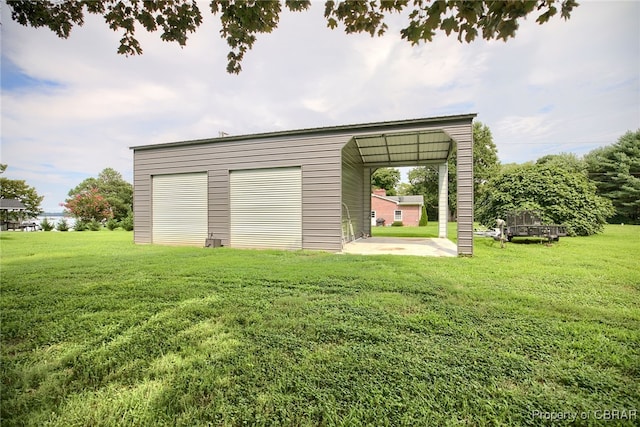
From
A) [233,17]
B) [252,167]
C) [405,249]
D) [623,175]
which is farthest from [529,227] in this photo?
[623,175]

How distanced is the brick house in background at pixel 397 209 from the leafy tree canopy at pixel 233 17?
30063 millimetres

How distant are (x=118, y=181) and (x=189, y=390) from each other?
208 ft

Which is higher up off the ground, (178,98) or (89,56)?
(178,98)

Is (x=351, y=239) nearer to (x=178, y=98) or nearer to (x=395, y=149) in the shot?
(x=395, y=149)

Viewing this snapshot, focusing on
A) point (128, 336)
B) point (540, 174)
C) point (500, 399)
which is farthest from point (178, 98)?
point (540, 174)

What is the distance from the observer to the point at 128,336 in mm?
2693

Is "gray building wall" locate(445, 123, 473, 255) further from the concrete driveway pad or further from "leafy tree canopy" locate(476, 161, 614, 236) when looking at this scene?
"leafy tree canopy" locate(476, 161, 614, 236)

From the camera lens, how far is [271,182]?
9500 mm

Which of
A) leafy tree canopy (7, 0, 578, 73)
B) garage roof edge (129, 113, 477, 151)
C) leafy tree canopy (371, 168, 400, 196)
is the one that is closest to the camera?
leafy tree canopy (7, 0, 578, 73)

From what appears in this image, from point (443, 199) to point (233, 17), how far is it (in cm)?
1179

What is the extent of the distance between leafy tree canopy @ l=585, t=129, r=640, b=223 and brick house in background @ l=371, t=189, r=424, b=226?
54.4ft

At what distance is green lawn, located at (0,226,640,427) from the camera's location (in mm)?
1695

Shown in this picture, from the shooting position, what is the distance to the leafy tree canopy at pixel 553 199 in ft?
42.8

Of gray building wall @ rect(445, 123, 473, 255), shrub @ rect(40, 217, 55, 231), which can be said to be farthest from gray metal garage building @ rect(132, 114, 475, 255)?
shrub @ rect(40, 217, 55, 231)
